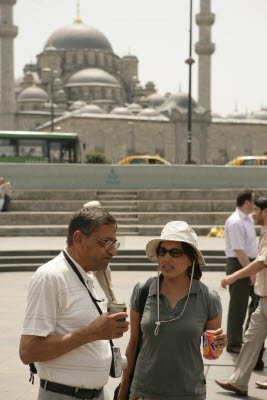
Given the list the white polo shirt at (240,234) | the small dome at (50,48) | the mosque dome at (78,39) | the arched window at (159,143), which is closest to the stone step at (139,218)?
the white polo shirt at (240,234)

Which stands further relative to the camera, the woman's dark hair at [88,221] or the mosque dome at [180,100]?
the mosque dome at [180,100]

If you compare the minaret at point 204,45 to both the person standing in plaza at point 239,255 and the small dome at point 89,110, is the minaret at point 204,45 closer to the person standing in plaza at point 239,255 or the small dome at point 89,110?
the small dome at point 89,110

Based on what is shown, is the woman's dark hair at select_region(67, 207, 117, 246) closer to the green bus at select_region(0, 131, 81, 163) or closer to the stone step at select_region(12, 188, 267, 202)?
the stone step at select_region(12, 188, 267, 202)

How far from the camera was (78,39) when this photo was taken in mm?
85500

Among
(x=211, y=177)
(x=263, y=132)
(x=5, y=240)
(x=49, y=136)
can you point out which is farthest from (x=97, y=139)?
(x=5, y=240)

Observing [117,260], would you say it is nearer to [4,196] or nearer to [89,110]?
[4,196]

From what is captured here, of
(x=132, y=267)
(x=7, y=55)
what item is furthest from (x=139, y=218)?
(x=7, y=55)

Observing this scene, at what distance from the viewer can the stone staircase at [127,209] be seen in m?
14.4

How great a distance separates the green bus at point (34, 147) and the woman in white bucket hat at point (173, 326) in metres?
24.0

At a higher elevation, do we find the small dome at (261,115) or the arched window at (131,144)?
the small dome at (261,115)

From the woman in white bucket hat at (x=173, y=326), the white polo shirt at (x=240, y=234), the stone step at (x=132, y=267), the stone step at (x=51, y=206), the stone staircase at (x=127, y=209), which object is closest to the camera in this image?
the woman in white bucket hat at (x=173, y=326)

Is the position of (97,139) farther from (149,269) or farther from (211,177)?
(149,269)

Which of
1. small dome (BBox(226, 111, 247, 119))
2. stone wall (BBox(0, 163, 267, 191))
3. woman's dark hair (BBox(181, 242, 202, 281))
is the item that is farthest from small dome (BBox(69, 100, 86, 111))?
woman's dark hair (BBox(181, 242, 202, 281))

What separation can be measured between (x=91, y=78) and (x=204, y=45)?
3516cm
